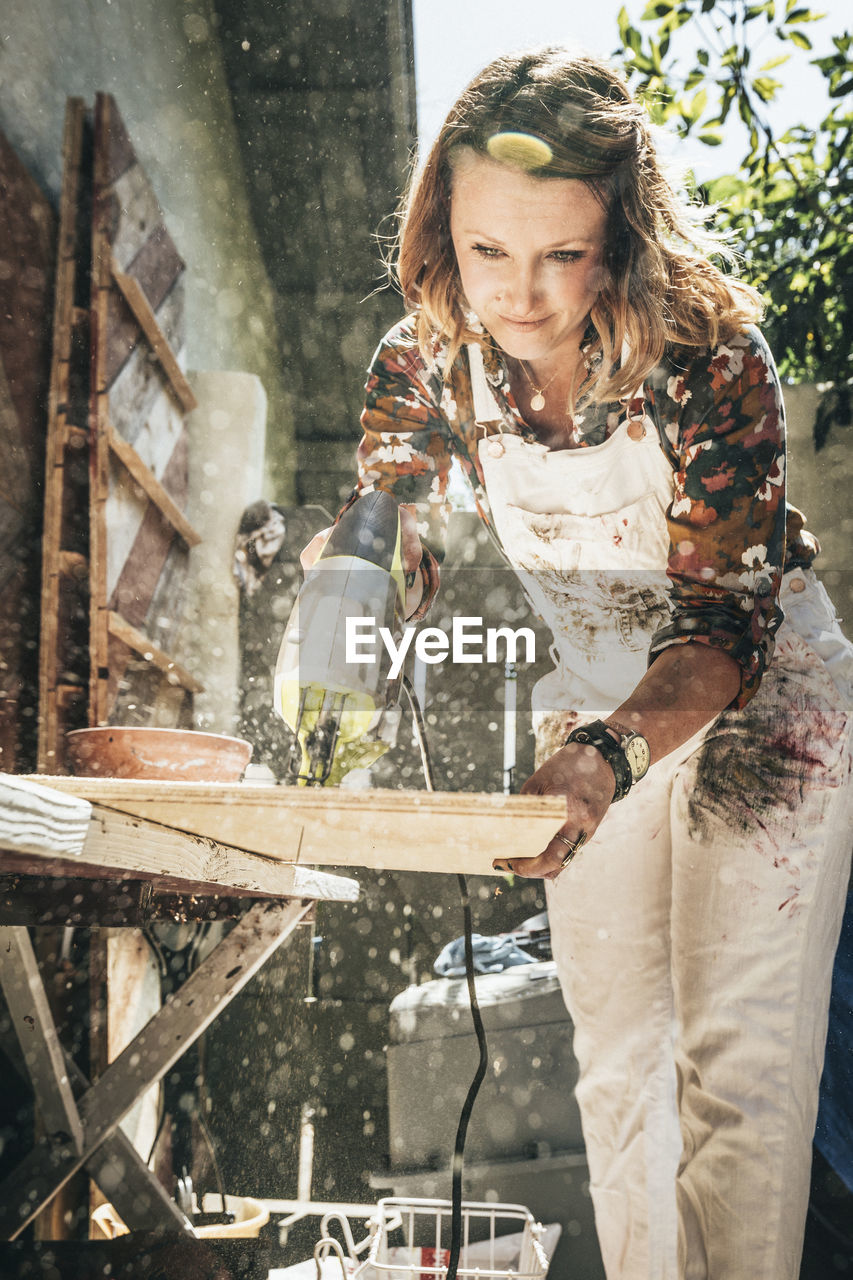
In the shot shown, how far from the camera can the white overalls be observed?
0.77m

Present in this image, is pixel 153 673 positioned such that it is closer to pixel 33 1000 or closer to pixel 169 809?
pixel 33 1000

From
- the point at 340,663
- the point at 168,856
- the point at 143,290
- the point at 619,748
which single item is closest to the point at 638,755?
the point at 619,748

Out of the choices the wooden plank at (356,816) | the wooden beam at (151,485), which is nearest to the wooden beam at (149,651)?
the wooden beam at (151,485)

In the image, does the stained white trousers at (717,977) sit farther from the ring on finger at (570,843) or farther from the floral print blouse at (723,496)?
the ring on finger at (570,843)

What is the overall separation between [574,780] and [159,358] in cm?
185

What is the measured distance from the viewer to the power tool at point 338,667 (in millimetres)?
704

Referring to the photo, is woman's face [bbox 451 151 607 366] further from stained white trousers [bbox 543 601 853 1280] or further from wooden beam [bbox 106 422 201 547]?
wooden beam [bbox 106 422 201 547]

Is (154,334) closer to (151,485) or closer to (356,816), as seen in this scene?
(151,485)

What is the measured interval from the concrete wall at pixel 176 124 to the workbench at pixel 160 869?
129 centimetres

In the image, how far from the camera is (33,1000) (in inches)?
45.5

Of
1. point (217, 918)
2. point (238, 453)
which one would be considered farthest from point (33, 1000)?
point (238, 453)

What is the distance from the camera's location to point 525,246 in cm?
78

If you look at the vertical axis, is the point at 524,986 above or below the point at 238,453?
below

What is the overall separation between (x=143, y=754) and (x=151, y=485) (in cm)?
130
